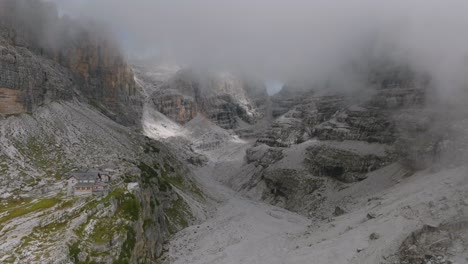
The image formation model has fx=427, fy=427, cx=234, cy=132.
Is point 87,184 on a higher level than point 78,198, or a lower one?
higher

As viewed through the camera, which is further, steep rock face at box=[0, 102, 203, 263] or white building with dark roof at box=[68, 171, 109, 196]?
white building with dark roof at box=[68, 171, 109, 196]

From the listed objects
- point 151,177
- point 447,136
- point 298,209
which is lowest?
point 298,209

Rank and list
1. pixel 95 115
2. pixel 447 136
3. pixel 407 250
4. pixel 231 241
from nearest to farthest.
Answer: pixel 407 250 → pixel 231 241 → pixel 447 136 → pixel 95 115

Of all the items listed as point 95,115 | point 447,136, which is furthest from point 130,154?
point 447,136

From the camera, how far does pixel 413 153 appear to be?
180 m

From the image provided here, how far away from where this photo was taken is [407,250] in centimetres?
7906

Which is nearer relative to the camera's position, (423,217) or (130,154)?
(423,217)

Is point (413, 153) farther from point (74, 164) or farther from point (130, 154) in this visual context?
point (74, 164)

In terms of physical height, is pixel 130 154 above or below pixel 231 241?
above

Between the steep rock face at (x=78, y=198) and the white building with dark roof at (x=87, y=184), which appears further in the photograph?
the white building with dark roof at (x=87, y=184)

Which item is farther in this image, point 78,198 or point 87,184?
point 87,184

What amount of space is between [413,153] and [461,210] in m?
96.2

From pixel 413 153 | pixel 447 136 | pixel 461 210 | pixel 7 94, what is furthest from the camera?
pixel 413 153

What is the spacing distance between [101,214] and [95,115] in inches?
4477
